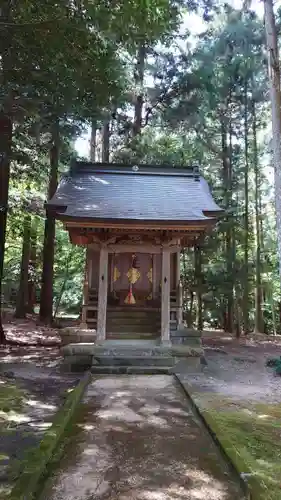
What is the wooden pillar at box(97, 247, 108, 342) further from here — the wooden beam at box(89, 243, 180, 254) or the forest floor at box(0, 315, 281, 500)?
the forest floor at box(0, 315, 281, 500)

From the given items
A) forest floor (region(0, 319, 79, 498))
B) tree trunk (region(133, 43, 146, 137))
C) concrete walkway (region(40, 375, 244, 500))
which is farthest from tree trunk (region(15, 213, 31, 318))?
concrete walkway (region(40, 375, 244, 500))

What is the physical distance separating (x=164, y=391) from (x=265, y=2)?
705cm

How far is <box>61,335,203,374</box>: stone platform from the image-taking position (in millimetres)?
7805

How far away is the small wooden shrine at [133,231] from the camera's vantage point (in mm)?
8344

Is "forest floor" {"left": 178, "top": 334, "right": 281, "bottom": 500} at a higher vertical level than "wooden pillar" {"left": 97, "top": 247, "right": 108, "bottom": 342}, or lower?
lower

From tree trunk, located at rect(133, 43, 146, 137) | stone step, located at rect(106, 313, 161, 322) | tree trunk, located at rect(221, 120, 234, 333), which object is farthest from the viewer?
tree trunk, located at rect(133, 43, 146, 137)

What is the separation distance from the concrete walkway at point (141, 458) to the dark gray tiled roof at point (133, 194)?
419 cm

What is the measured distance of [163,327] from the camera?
8.76m

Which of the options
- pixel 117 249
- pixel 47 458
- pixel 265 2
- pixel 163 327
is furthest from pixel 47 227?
pixel 47 458

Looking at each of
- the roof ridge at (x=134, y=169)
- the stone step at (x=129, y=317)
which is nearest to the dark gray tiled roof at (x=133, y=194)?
the roof ridge at (x=134, y=169)

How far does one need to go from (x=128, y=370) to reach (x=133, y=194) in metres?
4.81

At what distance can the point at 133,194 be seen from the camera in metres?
10.4

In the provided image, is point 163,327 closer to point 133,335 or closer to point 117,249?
point 133,335

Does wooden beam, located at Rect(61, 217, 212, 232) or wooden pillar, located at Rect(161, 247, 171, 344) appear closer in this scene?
wooden beam, located at Rect(61, 217, 212, 232)
